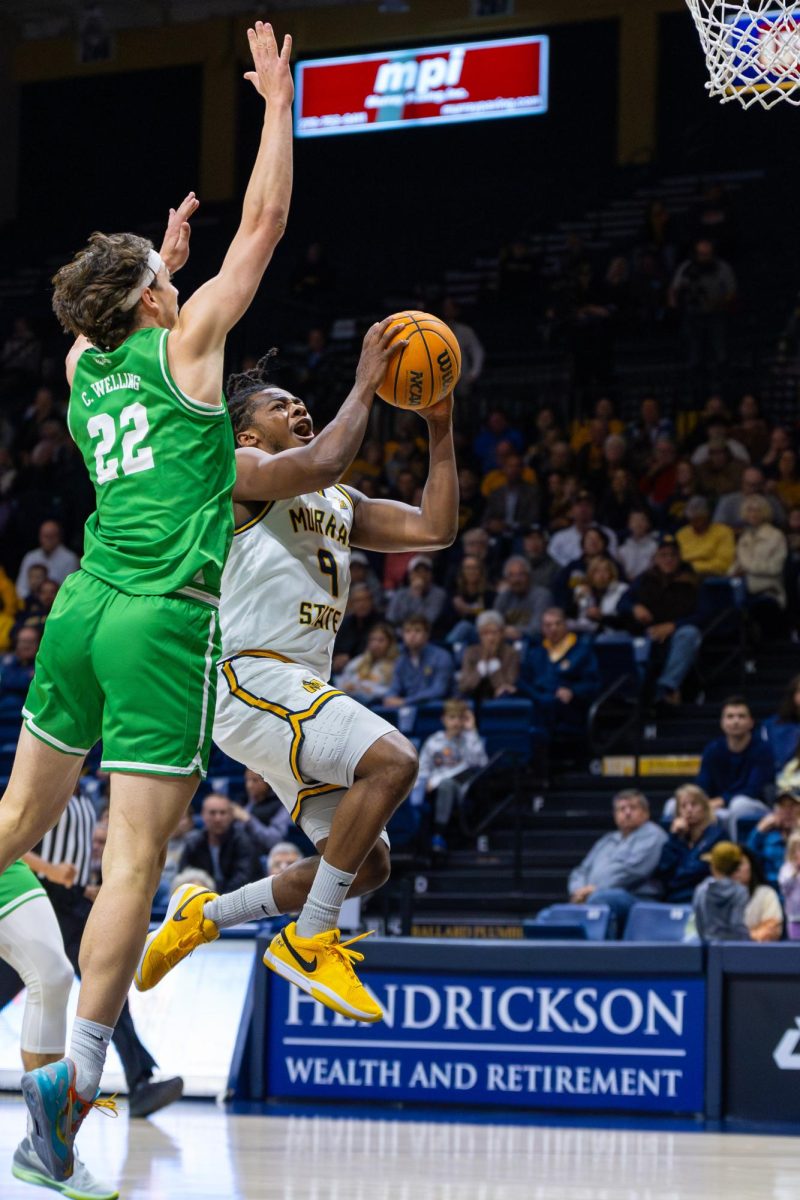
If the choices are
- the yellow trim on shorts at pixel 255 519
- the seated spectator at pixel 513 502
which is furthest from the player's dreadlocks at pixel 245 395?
the seated spectator at pixel 513 502

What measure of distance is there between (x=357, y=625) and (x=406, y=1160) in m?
8.28

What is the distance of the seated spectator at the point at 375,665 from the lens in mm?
13969

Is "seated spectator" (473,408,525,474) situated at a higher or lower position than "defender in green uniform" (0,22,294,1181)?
higher

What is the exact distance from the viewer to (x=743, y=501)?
14453mm

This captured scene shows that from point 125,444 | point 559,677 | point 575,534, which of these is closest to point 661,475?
point 575,534

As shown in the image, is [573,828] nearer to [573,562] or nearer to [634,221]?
[573,562]

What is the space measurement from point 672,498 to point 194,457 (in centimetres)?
1161

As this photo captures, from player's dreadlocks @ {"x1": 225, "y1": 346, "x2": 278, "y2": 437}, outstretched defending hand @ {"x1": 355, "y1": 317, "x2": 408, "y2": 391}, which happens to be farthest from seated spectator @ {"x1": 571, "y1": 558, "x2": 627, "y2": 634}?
outstretched defending hand @ {"x1": 355, "y1": 317, "x2": 408, "y2": 391}

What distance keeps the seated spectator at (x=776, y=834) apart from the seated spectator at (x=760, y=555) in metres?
3.63

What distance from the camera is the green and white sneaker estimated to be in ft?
13.3

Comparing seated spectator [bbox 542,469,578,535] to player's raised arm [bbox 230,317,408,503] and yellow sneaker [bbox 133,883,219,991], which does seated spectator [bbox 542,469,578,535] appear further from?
yellow sneaker [bbox 133,883,219,991]

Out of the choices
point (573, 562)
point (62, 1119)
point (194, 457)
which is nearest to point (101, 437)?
point (194, 457)

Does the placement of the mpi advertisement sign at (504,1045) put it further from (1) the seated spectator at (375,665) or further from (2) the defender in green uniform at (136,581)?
(2) the defender in green uniform at (136,581)

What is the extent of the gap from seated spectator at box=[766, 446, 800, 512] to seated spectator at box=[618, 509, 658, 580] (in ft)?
3.73
